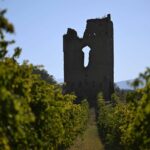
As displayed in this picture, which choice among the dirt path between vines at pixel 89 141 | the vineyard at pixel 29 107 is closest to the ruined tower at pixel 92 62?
the dirt path between vines at pixel 89 141

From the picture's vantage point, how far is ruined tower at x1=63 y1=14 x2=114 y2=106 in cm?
5691

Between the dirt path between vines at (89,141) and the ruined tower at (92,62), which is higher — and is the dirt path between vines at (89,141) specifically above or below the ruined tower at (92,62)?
below

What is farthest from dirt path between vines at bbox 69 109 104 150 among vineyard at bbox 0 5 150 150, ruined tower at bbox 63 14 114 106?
ruined tower at bbox 63 14 114 106

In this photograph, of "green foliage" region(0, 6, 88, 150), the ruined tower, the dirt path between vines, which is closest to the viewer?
"green foliage" region(0, 6, 88, 150)

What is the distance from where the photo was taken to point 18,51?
10.5 metres

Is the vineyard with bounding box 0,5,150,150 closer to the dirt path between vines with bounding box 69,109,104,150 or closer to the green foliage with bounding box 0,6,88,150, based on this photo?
the green foliage with bounding box 0,6,88,150

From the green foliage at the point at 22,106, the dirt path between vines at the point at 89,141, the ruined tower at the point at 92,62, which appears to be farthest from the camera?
the ruined tower at the point at 92,62

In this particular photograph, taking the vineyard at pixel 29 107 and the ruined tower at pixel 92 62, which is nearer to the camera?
the vineyard at pixel 29 107

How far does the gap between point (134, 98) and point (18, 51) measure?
2623 mm

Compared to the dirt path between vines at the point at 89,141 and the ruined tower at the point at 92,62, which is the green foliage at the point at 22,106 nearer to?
the dirt path between vines at the point at 89,141

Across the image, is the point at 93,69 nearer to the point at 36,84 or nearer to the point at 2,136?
the point at 36,84

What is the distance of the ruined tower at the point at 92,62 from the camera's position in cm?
5691

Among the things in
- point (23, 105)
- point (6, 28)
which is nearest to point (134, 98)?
point (23, 105)

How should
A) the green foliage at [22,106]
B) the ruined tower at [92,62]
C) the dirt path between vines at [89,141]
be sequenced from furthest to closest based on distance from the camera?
the ruined tower at [92,62], the dirt path between vines at [89,141], the green foliage at [22,106]
